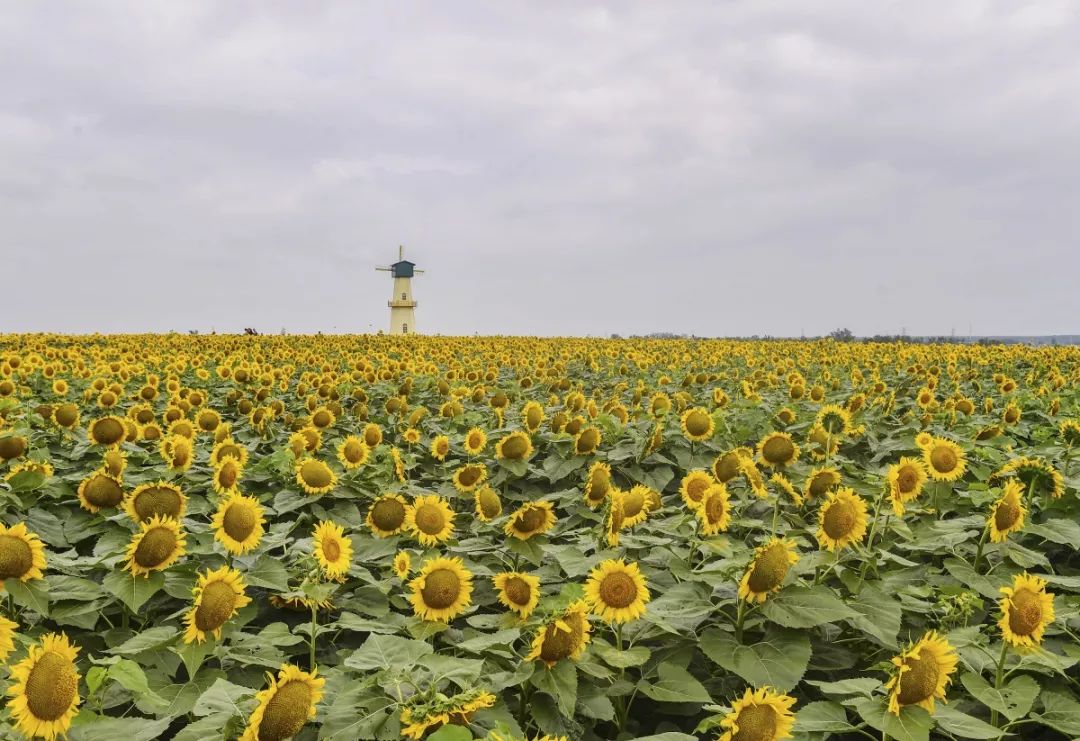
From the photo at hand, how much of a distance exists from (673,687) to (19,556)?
2761mm

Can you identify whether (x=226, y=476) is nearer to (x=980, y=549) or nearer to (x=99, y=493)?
(x=99, y=493)

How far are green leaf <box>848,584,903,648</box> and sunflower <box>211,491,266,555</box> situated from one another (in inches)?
108

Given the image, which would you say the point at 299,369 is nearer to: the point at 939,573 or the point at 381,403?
the point at 381,403

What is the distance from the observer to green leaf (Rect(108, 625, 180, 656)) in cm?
289

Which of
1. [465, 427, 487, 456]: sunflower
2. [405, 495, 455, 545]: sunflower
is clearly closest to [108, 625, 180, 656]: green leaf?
[405, 495, 455, 545]: sunflower

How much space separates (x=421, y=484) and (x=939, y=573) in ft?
15.9

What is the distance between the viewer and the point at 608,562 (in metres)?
3.06

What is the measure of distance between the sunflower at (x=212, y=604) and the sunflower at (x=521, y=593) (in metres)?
1.13

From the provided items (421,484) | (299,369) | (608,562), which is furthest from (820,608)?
(299,369)

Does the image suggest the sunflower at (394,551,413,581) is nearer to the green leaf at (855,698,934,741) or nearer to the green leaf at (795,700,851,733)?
the green leaf at (795,700,851,733)

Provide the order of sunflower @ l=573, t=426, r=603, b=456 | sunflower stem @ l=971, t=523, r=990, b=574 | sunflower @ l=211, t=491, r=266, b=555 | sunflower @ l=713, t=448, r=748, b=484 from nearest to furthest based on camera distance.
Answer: sunflower @ l=211, t=491, r=266, b=555, sunflower stem @ l=971, t=523, r=990, b=574, sunflower @ l=713, t=448, r=748, b=484, sunflower @ l=573, t=426, r=603, b=456

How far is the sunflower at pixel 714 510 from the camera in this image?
3904 mm

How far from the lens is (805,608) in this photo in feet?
9.88

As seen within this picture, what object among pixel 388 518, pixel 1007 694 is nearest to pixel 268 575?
pixel 388 518
